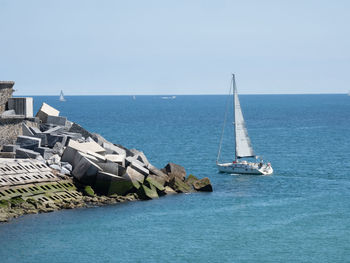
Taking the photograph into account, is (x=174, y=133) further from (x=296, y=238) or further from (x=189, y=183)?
(x=296, y=238)

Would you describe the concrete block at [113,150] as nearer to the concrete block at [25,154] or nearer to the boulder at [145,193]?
the boulder at [145,193]

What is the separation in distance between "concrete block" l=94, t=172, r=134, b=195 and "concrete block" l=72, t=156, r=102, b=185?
1.14ft

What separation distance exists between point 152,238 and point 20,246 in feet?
23.4

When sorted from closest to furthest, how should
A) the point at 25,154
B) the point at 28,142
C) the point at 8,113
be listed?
the point at 25,154
the point at 28,142
the point at 8,113

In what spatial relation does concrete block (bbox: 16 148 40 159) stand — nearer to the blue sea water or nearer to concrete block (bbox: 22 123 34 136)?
concrete block (bbox: 22 123 34 136)

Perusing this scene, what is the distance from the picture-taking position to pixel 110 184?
41.2m

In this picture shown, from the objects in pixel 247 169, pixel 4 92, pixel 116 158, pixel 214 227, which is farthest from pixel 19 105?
pixel 247 169

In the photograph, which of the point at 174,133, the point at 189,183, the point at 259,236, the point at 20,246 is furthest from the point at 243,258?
the point at 174,133

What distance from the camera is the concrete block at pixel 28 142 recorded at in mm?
44750

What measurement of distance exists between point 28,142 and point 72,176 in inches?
210

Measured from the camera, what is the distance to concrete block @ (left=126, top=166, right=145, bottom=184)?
138 feet

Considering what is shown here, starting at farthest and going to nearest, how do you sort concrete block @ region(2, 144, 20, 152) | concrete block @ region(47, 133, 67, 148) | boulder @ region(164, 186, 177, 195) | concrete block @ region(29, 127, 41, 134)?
concrete block @ region(29, 127, 41, 134) < concrete block @ region(47, 133, 67, 148) < boulder @ region(164, 186, 177, 195) < concrete block @ region(2, 144, 20, 152)

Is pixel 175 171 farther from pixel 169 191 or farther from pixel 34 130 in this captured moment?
pixel 34 130

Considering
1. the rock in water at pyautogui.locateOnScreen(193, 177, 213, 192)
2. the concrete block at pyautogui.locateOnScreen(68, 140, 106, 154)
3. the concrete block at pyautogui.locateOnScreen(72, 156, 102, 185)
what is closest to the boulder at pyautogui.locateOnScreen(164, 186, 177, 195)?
the rock in water at pyautogui.locateOnScreen(193, 177, 213, 192)
